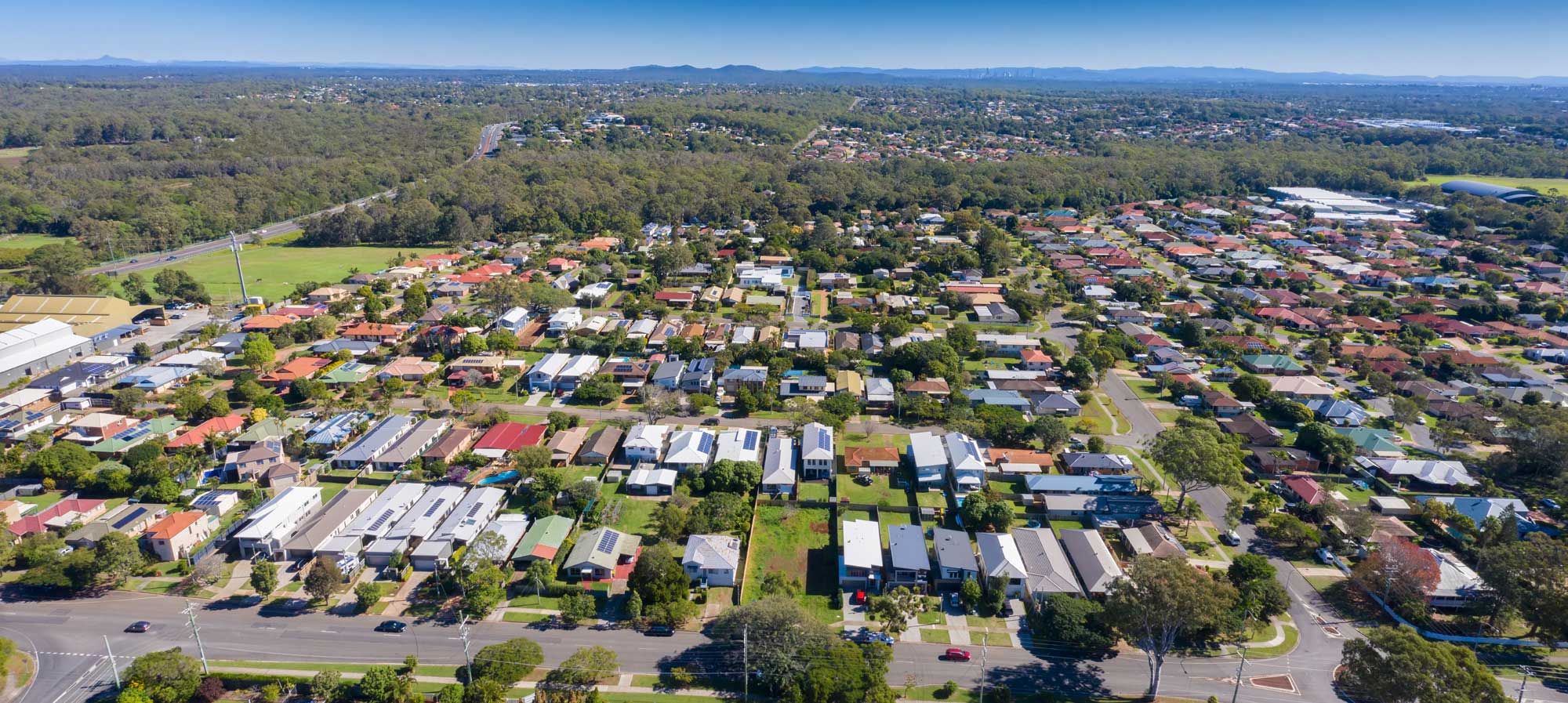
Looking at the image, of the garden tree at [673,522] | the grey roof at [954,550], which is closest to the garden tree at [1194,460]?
the grey roof at [954,550]

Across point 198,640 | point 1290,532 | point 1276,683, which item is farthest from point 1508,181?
point 198,640

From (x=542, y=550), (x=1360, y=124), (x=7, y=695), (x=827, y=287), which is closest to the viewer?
(x=7, y=695)

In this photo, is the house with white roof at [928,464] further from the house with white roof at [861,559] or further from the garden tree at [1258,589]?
the garden tree at [1258,589]

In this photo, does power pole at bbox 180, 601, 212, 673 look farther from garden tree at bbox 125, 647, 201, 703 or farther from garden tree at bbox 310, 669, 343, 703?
garden tree at bbox 310, 669, 343, 703

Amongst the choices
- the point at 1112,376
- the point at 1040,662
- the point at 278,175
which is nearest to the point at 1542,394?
the point at 1112,376

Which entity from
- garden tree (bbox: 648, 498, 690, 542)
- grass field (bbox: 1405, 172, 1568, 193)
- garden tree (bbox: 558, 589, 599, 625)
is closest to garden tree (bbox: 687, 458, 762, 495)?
garden tree (bbox: 648, 498, 690, 542)

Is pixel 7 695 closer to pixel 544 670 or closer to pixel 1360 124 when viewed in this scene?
pixel 544 670

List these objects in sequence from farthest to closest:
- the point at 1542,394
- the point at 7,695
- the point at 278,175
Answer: the point at 278,175, the point at 1542,394, the point at 7,695
